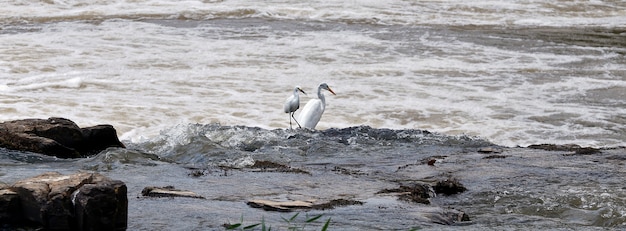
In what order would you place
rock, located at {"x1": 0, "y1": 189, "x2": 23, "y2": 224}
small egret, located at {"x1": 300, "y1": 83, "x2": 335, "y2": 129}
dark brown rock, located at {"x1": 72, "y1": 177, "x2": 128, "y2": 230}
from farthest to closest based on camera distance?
small egret, located at {"x1": 300, "y1": 83, "x2": 335, "y2": 129}
rock, located at {"x1": 0, "y1": 189, "x2": 23, "y2": 224}
dark brown rock, located at {"x1": 72, "y1": 177, "x2": 128, "y2": 230}

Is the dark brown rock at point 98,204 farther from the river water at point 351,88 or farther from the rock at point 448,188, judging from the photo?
the rock at point 448,188

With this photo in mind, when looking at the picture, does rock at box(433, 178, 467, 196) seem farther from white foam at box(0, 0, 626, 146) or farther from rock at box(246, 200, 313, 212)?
white foam at box(0, 0, 626, 146)

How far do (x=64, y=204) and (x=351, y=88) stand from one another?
35.6 ft

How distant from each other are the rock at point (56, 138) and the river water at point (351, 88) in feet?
0.93

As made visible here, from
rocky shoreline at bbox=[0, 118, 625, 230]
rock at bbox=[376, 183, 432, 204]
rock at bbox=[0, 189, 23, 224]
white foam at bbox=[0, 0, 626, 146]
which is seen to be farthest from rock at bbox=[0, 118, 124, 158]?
rock at bbox=[0, 189, 23, 224]

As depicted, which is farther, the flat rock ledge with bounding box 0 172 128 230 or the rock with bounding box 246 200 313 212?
the rock with bounding box 246 200 313 212

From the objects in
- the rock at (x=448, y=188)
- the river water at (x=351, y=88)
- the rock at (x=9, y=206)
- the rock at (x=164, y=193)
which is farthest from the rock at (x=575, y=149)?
the rock at (x=9, y=206)

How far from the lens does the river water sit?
7406mm

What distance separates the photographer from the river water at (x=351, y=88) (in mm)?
7406

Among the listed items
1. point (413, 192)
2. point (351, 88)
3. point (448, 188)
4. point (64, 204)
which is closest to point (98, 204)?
point (64, 204)

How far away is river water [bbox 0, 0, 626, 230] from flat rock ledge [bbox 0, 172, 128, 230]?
1.76ft

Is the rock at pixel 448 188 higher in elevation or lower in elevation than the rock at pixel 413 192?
lower

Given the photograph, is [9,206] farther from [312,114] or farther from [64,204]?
[312,114]

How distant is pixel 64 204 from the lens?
14.8 ft
